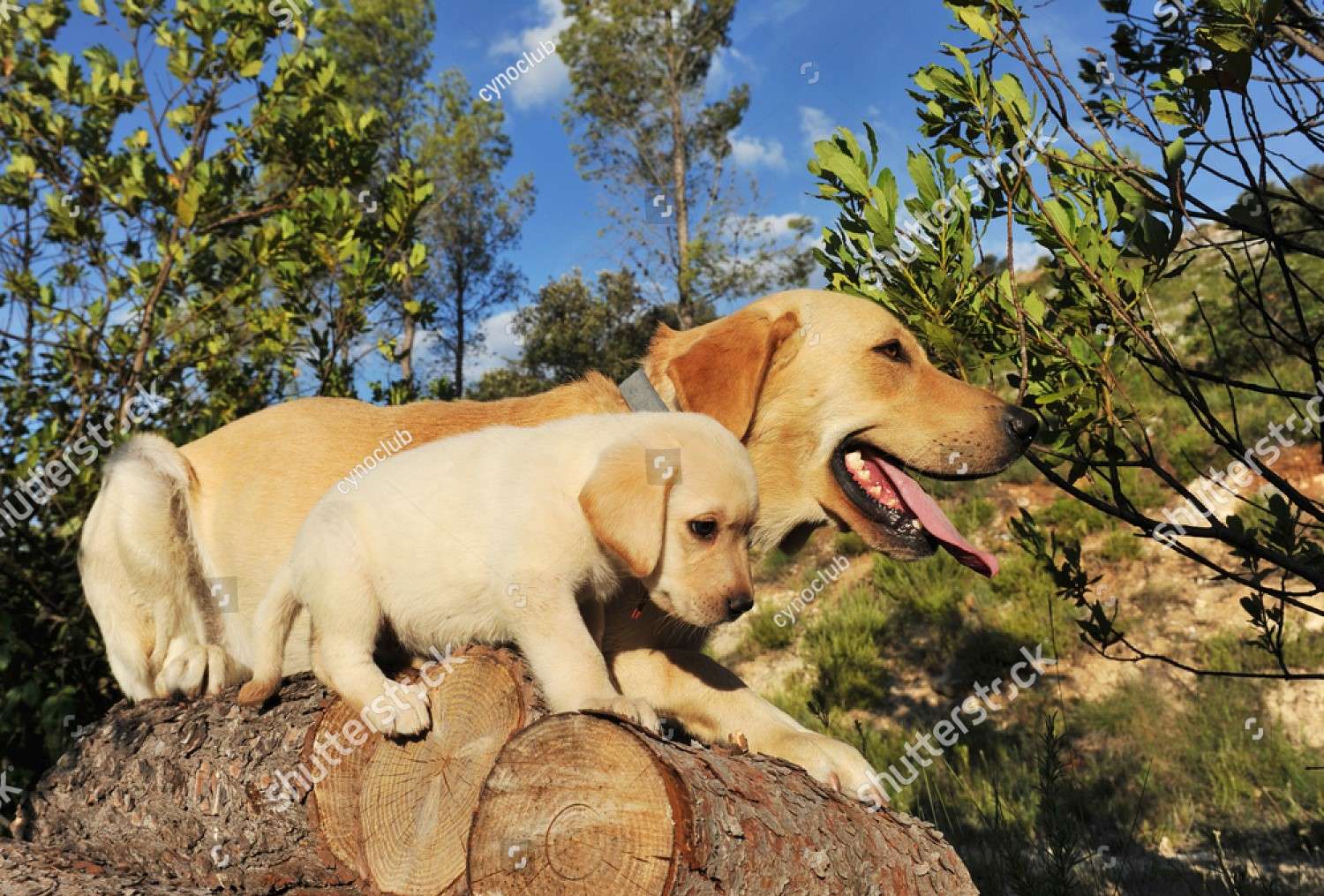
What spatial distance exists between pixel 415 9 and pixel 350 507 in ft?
88.4

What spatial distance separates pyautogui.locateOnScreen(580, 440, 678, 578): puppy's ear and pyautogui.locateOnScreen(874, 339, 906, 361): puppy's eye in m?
1.49

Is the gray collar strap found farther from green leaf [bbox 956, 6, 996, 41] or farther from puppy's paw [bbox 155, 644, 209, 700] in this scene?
puppy's paw [bbox 155, 644, 209, 700]

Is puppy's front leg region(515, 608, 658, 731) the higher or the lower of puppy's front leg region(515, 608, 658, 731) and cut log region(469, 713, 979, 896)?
the higher

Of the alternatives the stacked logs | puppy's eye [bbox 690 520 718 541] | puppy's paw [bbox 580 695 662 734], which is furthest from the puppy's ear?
the stacked logs

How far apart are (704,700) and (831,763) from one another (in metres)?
0.48

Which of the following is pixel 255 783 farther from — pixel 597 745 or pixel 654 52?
pixel 654 52

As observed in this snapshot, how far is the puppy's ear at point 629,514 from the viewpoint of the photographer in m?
2.50

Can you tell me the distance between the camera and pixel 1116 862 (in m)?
4.90

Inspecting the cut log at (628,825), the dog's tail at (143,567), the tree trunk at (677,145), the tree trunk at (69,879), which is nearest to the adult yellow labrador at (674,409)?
the dog's tail at (143,567)

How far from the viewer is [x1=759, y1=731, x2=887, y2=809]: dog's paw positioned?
2.69m

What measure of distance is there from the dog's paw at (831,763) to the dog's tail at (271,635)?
155 centimetres

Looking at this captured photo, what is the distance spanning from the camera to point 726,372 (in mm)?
3398

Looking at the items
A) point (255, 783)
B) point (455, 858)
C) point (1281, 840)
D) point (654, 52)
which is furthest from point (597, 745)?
point (654, 52)

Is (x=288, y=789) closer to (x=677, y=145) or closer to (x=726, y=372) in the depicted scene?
(x=726, y=372)
